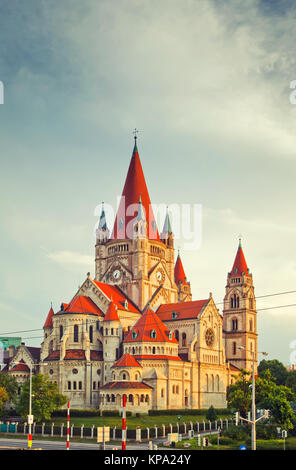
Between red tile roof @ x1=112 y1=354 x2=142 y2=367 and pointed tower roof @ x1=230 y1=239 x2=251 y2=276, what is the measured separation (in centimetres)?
4584

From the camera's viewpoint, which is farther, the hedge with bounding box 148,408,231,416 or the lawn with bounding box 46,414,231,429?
the hedge with bounding box 148,408,231,416

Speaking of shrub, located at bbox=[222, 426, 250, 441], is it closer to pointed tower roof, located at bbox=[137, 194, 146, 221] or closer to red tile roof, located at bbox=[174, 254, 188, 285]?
pointed tower roof, located at bbox=[137, 194, 146, 221]

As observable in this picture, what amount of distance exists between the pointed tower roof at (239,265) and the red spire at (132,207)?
23.6 meters

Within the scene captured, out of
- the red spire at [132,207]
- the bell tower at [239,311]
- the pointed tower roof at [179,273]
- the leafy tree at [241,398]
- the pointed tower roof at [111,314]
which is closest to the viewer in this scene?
the leafy tree at [241,398]

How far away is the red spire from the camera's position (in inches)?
4476

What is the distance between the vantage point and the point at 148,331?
9575 cm

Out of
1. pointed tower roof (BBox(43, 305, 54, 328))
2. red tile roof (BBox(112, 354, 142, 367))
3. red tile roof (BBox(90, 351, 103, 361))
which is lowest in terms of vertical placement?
red tile roof (BBox(112, 354, 142, 367))

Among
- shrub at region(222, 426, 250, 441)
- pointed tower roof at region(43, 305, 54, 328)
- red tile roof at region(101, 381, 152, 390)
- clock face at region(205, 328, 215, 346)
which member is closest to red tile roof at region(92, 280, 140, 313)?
pointed tower roof at region(43, 305, 54, 328)

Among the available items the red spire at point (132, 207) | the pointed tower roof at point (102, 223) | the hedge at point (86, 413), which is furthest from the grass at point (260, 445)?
the pointed tower roof at point (102, 223)

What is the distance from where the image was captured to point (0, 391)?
8312 centimetres

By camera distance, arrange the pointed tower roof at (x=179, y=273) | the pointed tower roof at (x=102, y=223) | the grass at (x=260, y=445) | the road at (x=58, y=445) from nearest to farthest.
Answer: the grass at (x=260, y=445)
the road at (x=58, y=445)
the pointed tower roof at (x=102, y=223)
the pointed tower roof at (x=179, y=273)

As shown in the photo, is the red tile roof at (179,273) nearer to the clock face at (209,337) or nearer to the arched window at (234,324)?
the arched window at (234,324)

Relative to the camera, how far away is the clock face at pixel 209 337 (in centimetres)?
10694

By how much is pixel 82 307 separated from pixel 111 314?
16.6 ft
